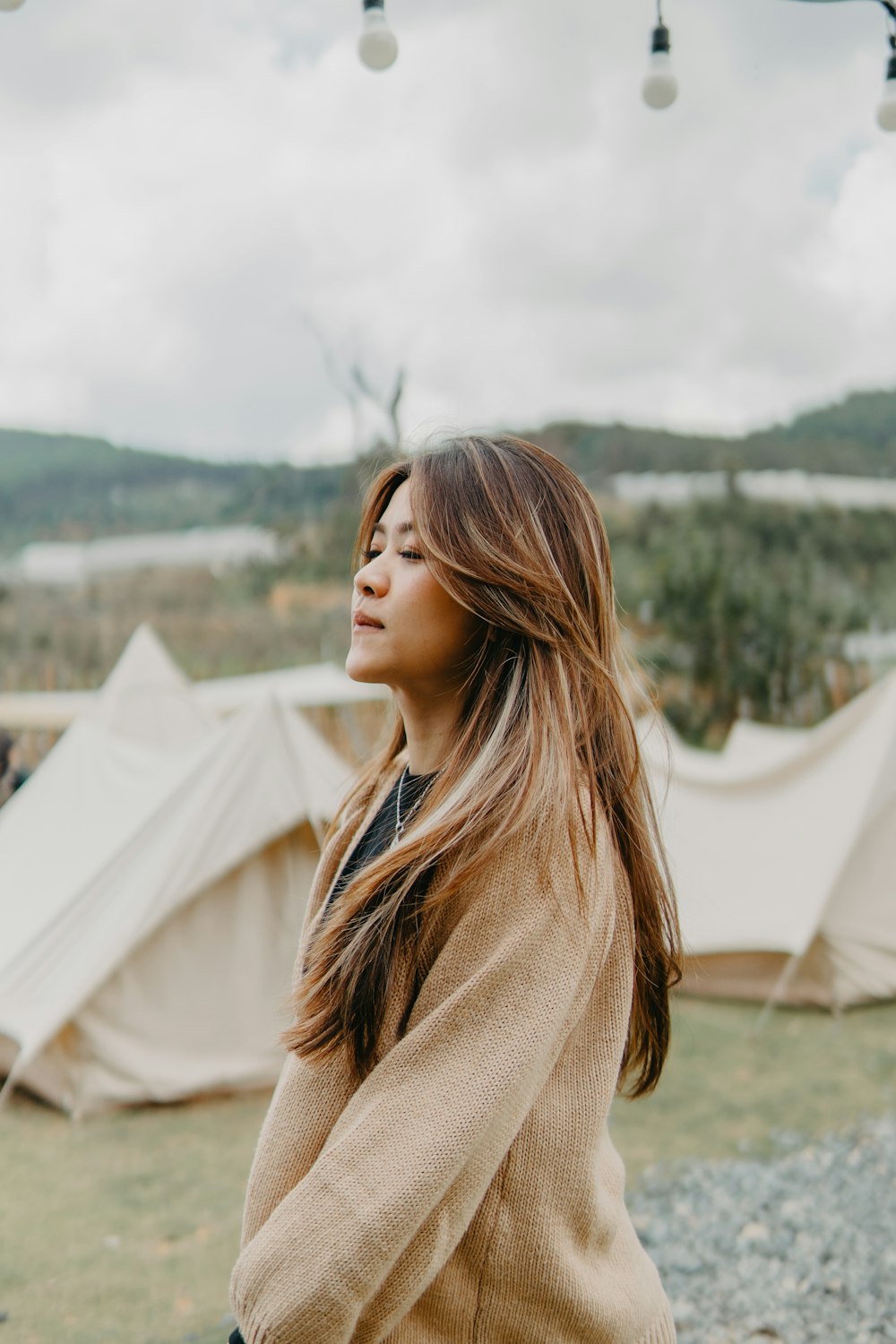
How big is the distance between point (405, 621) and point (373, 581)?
0.04m

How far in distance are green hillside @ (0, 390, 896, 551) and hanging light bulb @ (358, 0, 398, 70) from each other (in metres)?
14.0

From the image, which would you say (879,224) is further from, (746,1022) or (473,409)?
(473,409)

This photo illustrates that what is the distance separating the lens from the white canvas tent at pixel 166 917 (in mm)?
3229

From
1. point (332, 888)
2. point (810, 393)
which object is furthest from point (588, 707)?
point (810, 393)

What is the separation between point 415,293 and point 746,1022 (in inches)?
565

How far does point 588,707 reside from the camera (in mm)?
784

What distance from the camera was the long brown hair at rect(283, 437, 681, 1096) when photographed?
696mm

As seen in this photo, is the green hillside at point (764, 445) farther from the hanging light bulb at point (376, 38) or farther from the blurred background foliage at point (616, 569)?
the hanging light bulb at point (376, 38)

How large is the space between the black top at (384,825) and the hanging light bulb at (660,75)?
68.6 inches

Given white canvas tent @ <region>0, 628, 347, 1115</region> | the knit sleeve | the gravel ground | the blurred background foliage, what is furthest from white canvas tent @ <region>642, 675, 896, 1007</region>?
the blurred background foliage

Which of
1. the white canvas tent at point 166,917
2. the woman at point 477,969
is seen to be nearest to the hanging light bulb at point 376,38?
the woman at point 477,969

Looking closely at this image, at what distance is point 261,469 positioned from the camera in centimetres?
1880

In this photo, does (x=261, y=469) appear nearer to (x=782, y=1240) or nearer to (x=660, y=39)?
(x=660, y=39)

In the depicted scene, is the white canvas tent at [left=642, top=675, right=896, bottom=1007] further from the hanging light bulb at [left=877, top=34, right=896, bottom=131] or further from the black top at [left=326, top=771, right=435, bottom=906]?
the black top at [left=326, top=771, right=435, bottom=906]
